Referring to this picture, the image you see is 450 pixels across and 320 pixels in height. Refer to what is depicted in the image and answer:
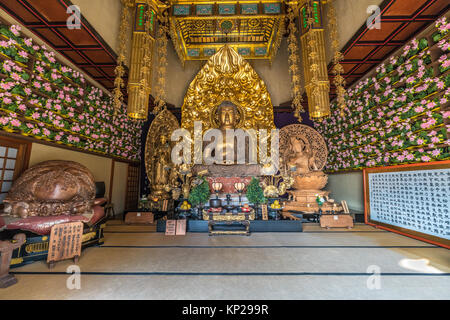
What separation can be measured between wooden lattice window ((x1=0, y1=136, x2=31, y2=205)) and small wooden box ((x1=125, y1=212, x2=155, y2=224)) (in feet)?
7.08

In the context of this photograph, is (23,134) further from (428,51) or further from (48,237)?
(428,51)

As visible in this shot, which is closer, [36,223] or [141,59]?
[36,223]

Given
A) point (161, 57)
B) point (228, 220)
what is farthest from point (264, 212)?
point (161, 57)

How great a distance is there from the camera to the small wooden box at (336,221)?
4191mm

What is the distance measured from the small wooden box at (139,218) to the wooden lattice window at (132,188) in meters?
2.24

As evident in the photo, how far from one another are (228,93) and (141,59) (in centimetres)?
325

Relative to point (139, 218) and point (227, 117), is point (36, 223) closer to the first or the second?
point (139, 218)

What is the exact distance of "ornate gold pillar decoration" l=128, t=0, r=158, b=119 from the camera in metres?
4.56

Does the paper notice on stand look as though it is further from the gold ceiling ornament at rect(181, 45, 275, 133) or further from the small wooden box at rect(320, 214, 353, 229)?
the gold ceiling ornament at rect(181, 45, 275, 133)

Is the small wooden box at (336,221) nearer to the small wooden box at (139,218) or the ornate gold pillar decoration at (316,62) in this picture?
the ornate gold pillar decoration at (316,62)

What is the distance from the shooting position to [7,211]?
2473 millimetres

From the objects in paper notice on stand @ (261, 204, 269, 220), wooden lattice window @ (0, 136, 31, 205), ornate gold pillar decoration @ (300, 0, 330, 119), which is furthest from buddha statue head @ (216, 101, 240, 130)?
wooden lattice window @ (0, 136, 31, 205)

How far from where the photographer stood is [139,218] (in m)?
4.59

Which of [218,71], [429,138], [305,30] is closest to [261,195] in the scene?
[429,138]
